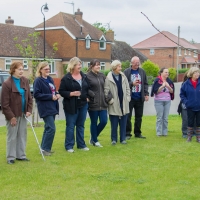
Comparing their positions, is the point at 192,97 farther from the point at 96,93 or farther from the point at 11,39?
the point at 11,39

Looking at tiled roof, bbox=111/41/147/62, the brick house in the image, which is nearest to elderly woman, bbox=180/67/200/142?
the brick house

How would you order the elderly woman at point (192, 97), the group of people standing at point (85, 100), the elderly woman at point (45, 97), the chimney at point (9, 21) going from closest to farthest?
1. the group of people standing at point (85, 100)
2. the elderly woman at point (45, 97)
3. the elderly woman at point (192, 97)
4. the chimney at point (9, 21)

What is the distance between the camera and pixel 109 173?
266 inches

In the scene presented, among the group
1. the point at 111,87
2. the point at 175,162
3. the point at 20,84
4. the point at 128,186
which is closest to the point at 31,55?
the point at 111,87

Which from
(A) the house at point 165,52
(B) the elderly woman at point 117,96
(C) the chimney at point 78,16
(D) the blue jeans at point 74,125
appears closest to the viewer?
(D) the blue jeans at point 74,125

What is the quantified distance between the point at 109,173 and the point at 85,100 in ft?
7.77

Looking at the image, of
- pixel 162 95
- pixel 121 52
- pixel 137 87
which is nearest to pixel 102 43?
pixel 121 52

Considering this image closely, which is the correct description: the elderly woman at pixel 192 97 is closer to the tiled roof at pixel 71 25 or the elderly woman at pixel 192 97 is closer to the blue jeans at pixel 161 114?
the blue jeans at pixel 161 114

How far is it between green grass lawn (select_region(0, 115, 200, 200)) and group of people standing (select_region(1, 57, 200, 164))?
38 cm

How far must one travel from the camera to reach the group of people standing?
24.8ft

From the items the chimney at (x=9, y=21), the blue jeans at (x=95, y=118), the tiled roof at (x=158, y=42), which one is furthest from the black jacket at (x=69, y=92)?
the tiled roof at (x=158, y=42)

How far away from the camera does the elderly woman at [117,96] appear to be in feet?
30.5

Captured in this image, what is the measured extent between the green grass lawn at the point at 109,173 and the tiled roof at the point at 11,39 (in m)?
31.6

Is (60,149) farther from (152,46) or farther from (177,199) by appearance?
(152,46)
